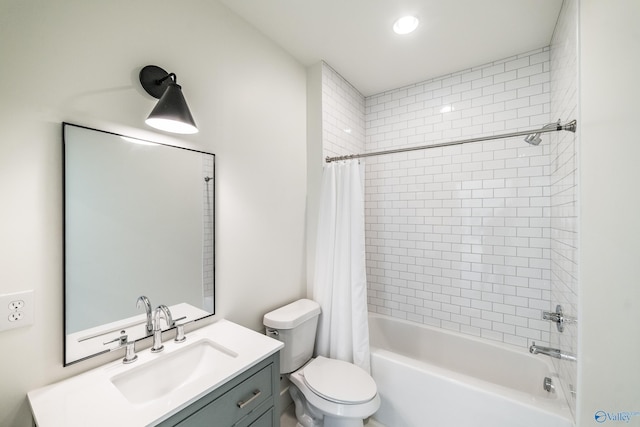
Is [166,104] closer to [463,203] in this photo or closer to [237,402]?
[237,402]

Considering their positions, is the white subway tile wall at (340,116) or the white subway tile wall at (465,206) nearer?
the white subway tile wall at (465,206)

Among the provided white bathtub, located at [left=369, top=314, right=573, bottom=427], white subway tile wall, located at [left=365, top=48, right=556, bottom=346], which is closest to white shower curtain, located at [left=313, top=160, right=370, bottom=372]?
white bathtub, located at [left=369, top=314, right=573, bottom=427]

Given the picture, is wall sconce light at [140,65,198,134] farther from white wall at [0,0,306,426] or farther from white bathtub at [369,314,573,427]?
white bathtub at [369,314,573,427]

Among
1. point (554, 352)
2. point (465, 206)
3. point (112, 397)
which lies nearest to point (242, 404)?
point (112, 397)

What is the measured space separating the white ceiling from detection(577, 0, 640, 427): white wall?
2.18ft

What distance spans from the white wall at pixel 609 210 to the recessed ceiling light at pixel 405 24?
2.86 ft

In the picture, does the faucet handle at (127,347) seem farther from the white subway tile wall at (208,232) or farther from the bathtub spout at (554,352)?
the bathtub spout at (554,352)

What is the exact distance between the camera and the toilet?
1441 millimetres

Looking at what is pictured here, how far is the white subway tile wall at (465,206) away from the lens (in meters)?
1.95

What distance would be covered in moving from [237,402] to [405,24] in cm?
242

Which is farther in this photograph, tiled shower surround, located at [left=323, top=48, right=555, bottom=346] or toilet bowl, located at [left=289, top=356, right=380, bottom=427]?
tiled shower surround, located at [left=323, top=48, right=555, bottom=346]

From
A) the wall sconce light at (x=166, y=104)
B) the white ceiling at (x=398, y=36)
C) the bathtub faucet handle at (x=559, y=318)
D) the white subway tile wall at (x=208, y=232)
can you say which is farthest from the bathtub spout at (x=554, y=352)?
the wall sconce light at (x=166, y=104)

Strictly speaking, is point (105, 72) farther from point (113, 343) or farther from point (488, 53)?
point (488, 53)

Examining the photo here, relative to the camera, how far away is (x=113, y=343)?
1.12 meters
